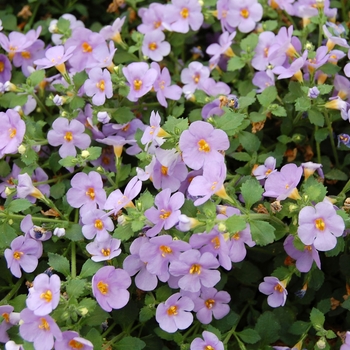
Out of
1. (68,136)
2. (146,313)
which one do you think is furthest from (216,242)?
(68,136)

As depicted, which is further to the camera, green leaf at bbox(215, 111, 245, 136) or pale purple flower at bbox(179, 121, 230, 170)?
green leaf at bbox(215, 111, 245, 136)

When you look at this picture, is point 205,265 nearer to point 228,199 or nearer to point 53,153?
point 228,199

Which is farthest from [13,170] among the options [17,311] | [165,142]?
[165,142]

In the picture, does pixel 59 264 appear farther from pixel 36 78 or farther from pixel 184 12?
pixel 184 12

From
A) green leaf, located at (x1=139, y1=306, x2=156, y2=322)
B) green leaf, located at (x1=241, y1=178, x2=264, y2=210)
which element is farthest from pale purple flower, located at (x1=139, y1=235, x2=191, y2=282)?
green leaf, located at (x1=241, y1=178, x2=264, y2=210)

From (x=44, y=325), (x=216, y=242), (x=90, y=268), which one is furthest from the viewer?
(x=90, y=268)

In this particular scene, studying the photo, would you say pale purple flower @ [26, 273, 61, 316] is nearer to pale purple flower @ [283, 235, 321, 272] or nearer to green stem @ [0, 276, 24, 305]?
green stem @ [0, 276, 24, 305]
